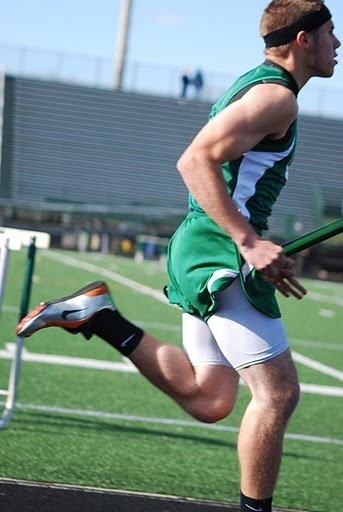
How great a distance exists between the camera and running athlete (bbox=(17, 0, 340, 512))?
3.96m

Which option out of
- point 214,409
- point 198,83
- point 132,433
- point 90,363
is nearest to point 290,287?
point 214,409

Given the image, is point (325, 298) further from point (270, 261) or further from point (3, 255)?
point (270, 261)

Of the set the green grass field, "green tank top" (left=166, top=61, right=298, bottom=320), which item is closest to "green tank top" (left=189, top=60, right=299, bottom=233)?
"green tank top" (left=166, top=61, right=298, bottom=320)

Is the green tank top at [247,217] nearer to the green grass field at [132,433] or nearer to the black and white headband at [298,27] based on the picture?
the black and white headband at [298,27]

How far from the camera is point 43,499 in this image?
4652 millimetres

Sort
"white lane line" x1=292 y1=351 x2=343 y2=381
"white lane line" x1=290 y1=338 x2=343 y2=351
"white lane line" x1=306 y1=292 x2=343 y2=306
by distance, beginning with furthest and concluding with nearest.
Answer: "white lane line" x1=306 y1=292 x2=343 y2=306, "white lane line" x1=290 y1=338 x2=343 y2=351, "white lane line" x1=292 y1=351 x2=343 y2=381

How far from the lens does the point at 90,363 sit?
9.20m

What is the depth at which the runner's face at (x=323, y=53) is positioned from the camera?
163 inches

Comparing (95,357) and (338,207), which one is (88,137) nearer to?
(338,207)

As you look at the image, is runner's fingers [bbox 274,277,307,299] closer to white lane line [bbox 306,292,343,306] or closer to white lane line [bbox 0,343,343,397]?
white lane line [bbox 0,343,343,397]

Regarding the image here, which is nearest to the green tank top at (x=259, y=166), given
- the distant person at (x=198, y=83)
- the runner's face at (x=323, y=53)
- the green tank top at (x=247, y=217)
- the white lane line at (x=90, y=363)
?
the green tank top at (x=247, y=217)

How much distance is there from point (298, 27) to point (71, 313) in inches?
52.4

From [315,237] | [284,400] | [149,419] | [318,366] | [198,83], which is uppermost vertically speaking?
[198,83]

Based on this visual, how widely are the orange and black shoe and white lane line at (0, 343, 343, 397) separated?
4.41 metres
